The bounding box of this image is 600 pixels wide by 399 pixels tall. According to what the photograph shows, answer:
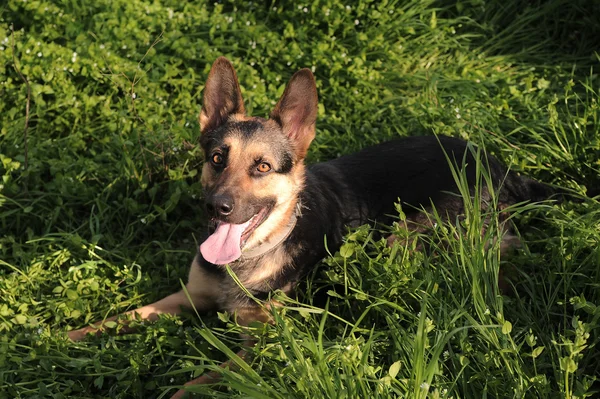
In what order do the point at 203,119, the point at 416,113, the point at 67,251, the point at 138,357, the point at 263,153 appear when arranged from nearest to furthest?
the point at 138,357 → the point at 263,153 → the point at 203,119 → the point at 67,251 → the point at 416,113

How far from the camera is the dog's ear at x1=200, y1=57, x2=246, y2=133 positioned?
171 inches

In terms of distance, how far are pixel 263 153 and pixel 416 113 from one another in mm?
2132

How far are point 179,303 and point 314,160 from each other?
1858 mm

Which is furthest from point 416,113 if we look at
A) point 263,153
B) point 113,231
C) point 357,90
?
point 113,231

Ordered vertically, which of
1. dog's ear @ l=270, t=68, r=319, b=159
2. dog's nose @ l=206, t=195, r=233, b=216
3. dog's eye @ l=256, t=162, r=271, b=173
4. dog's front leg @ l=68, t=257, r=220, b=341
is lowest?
dog's front leg @ l=68, t=257, r=220, b=341

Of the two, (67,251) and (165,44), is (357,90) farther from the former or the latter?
(67,251)

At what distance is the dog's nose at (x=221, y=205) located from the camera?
152 inches

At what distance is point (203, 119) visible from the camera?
4527 millimetres

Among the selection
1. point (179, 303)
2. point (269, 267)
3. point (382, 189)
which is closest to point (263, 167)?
point (269, 267)

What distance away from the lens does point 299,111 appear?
4.40m

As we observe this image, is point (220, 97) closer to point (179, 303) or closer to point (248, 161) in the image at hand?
point (248, 161)

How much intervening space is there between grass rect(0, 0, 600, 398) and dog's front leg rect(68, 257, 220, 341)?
96 mm

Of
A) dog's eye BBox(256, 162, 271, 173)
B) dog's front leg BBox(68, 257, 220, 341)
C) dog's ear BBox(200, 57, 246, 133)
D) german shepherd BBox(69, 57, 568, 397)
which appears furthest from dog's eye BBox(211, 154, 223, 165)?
dog's front leg BBox(68, 257, 220, 341)

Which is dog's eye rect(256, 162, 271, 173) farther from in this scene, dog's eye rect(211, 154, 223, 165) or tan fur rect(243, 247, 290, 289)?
tan fur rect(243, 247, 290, 289)
